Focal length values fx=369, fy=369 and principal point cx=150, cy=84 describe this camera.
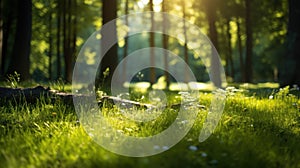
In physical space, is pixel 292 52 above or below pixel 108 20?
below

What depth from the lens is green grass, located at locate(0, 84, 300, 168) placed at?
3928mm

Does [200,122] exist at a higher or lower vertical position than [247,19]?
lower

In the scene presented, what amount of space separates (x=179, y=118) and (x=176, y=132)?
3.06 feet

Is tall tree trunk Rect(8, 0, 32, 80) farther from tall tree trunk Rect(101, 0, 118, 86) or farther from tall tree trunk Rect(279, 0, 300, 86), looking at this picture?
tall tree trunk Rect(279, 0, 300, 86)

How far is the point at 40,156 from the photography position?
4094mm

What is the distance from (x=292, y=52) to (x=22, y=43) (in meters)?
10.1

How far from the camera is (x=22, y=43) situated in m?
14.4

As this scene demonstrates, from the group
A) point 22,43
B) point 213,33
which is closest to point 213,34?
point 213,33

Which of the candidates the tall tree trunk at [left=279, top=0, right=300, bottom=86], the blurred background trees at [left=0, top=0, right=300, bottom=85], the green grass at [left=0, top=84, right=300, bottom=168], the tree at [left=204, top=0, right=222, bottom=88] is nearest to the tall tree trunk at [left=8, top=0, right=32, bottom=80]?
the blurred background trees at [left=0, top=0, right=300, bottom=85]

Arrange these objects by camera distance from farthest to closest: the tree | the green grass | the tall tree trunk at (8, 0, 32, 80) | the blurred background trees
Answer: the tree
the tall tree trunk at (8, 0, 32, 80)
the blurred background trees
the green grass

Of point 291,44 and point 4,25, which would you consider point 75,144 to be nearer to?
point 291,44

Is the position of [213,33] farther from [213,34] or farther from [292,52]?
[292,52]

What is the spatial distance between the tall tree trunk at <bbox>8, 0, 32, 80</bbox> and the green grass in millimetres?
7949

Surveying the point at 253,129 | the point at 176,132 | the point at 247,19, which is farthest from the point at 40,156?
the point at 247,19
